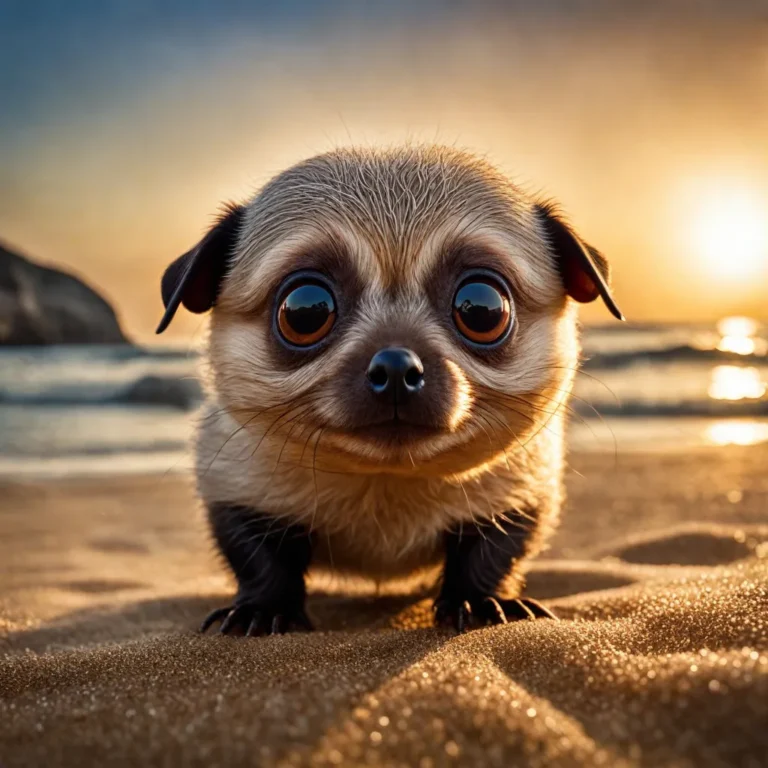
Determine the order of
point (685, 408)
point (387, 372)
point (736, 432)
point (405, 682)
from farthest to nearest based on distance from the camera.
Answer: point (685, 408) < point (736, 432) < point (387, 372) < point (405, 682)

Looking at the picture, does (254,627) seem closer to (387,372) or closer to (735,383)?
(387,372)

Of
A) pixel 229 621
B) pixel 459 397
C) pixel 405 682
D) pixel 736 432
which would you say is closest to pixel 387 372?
pixel 459 397

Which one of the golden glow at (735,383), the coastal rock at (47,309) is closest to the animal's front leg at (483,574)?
the golden glow at (735,383)

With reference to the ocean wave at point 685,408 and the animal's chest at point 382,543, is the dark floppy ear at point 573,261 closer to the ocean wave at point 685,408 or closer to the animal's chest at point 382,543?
the animal's chest at point 382,543

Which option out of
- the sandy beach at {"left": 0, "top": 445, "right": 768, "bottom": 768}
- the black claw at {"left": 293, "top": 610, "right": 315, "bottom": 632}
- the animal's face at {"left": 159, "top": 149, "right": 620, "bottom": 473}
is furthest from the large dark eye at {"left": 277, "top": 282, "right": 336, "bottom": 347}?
the black claw at {"left": 293, "top": 610, "right": 315, "bottom": 632}

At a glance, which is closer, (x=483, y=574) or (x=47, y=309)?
(x=483, y=574)

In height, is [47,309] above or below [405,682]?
below

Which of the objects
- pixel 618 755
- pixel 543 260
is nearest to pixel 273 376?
pixel 543 260
